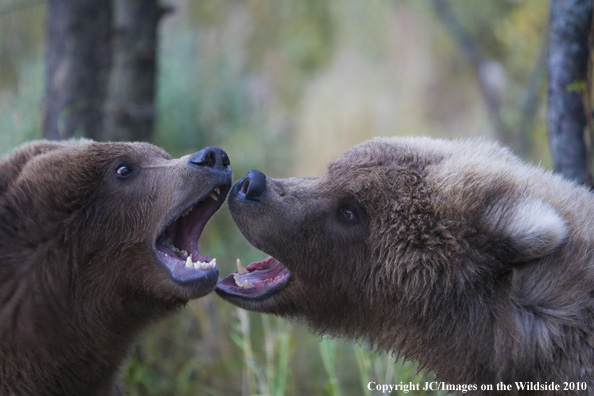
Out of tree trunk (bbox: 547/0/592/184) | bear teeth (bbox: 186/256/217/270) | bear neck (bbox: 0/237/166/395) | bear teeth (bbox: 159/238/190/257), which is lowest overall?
bear neck (bbox: 0/237/166/395)

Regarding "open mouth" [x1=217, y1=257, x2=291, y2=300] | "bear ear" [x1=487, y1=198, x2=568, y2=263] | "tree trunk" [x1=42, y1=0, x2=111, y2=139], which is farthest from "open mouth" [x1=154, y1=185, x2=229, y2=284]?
"tree trunk" [x1=42, y1=0, x2=111, y2=139]

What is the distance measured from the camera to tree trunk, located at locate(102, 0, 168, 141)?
22.6ft

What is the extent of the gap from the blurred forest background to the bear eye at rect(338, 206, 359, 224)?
883mm

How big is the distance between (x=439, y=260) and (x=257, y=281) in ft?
3.50

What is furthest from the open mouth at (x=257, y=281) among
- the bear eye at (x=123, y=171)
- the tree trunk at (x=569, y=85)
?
the tree trunk at (x=569, y=85)

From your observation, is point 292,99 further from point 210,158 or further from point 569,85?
point 210,158

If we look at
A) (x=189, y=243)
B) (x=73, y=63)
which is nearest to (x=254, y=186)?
(x=189, y=243)

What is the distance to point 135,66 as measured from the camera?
281 inches

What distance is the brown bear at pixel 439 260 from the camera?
331 centimetres

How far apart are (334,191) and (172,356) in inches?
127

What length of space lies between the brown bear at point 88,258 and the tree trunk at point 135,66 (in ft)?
9.06

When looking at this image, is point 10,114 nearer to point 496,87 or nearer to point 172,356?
point 172,356

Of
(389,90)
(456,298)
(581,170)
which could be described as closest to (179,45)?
(389,90)

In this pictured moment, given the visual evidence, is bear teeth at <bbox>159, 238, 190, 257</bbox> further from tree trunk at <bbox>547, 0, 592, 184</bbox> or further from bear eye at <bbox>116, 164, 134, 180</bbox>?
tree trunk at <bbox>547, 0, 592, 184</bbox>
